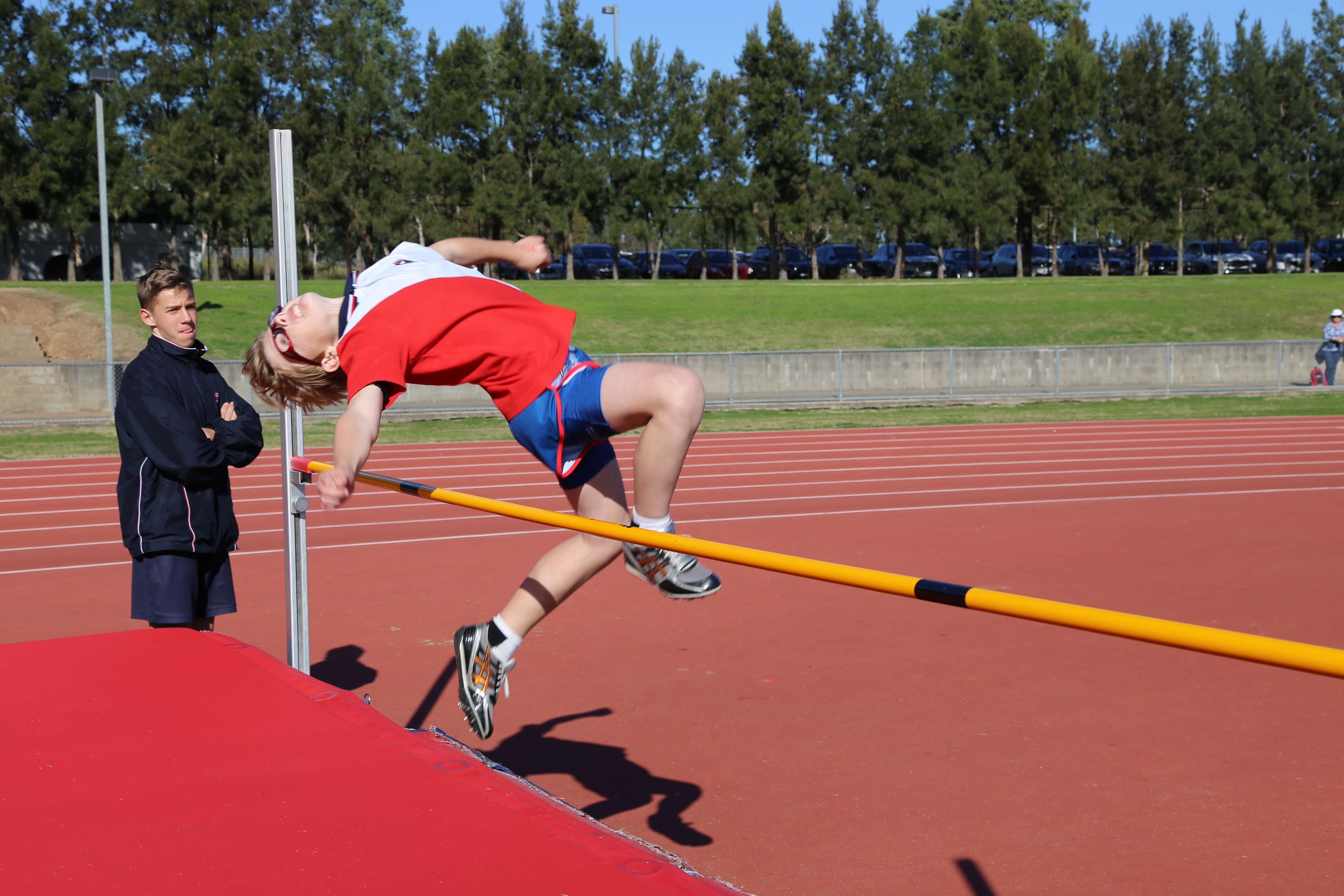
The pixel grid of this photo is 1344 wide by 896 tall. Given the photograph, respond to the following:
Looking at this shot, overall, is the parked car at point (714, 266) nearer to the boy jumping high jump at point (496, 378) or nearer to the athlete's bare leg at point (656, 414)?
the boy jumping high jump at point (496, 378)

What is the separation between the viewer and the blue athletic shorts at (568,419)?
116 inches

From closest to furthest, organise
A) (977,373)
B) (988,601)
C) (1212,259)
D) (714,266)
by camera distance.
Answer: (988,601)
(977,373)
(714,266)
(1212,259)

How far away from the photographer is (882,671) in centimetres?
546

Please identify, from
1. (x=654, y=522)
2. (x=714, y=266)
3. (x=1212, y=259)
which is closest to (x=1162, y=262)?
(x=1212, y=259)

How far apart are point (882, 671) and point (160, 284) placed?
3489 millimetres

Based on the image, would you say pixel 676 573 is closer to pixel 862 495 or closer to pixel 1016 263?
pixel 862 495

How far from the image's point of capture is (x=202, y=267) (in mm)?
40250

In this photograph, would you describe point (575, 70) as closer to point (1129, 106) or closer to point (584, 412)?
point (1129, 106)

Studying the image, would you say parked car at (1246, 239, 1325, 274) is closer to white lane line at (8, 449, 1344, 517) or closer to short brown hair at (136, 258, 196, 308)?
white lane line at (8, 449, 1344, 517)

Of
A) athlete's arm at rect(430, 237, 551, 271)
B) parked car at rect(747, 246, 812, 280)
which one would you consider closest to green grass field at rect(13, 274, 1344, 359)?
parked car at rect(747, 246, 812, 280)

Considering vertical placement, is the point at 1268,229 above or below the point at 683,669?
above

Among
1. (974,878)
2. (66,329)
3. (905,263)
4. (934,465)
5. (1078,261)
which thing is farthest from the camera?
(1078,261)

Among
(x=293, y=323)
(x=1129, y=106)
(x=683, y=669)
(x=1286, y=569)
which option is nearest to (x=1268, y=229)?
(x=1129, y=106)

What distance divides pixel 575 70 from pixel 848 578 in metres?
35.6
